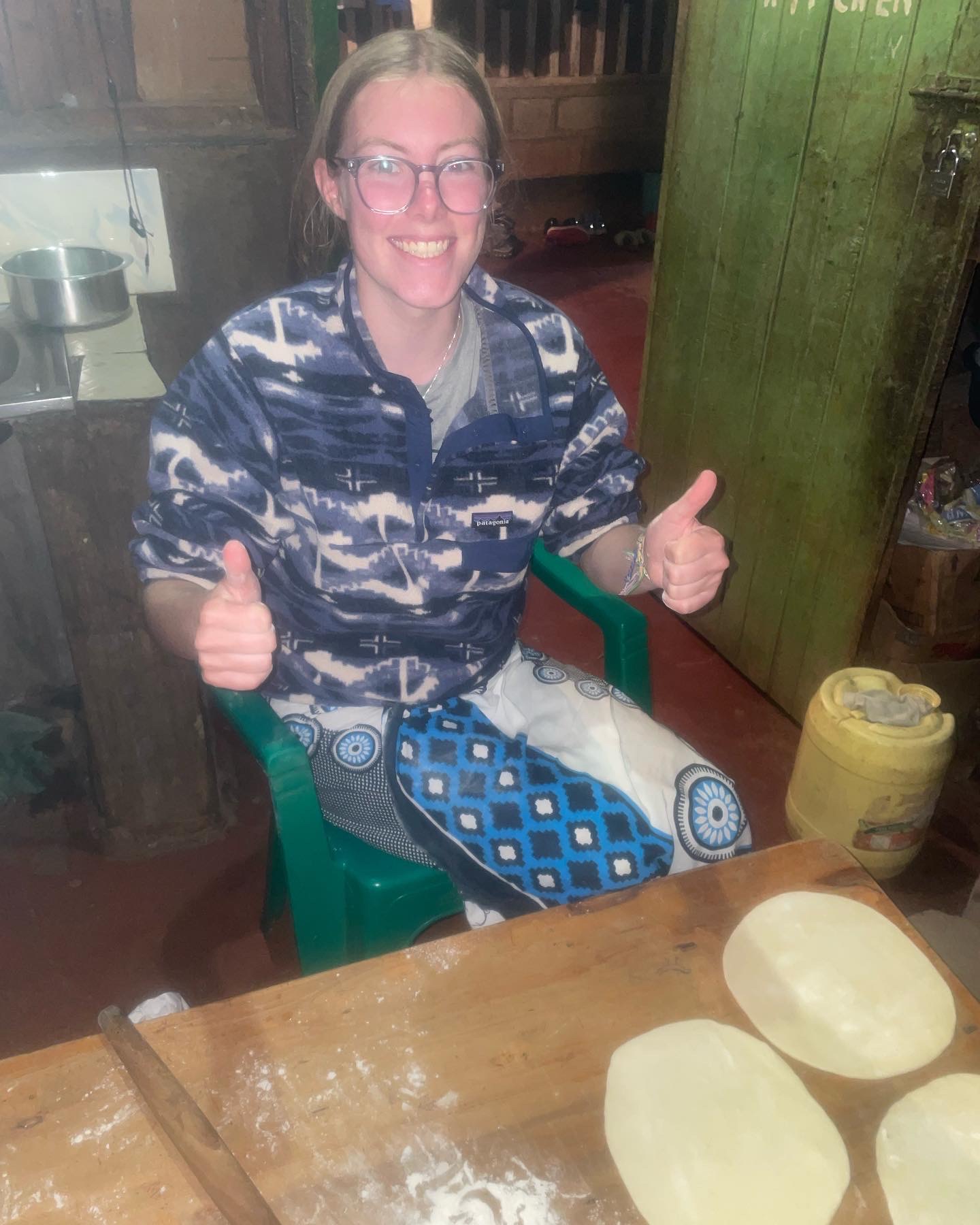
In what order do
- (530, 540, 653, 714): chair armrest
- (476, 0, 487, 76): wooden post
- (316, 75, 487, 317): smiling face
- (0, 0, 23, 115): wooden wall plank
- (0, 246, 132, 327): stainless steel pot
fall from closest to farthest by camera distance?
(316, 75, 487, 317): smiling face, (530, 540, 653, 714): chair armrest, (0, 246, 132, 327): stainless steel pot, (0, 0, 23, 115): wooden wall plank, (476, 0, 487, 76): wooden post

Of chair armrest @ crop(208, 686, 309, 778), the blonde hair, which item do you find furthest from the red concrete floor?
the blonde hair

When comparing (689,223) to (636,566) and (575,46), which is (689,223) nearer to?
(636,566)

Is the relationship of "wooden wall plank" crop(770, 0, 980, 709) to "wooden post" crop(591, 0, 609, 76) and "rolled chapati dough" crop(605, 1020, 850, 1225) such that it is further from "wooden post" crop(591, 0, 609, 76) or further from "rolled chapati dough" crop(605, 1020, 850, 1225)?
"wooden post" crop(591, 0, 609, 76)

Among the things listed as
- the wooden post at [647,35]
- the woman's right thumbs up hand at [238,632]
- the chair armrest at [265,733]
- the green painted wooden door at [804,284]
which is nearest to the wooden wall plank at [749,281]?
the green painted wooden door at [804,284]

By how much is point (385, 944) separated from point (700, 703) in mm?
1542

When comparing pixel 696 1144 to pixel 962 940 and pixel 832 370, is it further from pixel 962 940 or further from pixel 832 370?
pixel 832 370

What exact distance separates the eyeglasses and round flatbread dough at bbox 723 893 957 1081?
3.27 feet

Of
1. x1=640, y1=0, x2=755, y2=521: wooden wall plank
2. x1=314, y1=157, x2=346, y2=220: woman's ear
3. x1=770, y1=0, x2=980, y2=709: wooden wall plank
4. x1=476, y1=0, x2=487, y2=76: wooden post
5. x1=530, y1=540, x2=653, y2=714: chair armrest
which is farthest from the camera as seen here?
x1=476, y1=0, x2=487, y2=76: wooden post

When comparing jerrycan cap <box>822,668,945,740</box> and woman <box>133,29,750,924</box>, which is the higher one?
woman <box>133,29,750,924</box>

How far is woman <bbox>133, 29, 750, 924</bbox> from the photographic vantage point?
1276 mm

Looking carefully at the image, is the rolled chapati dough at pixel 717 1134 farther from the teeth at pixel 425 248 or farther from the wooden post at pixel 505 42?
the wooden post at pixel 505 42

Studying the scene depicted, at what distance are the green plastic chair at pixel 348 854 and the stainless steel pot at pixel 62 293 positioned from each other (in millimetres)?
1066

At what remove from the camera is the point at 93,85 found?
218cm

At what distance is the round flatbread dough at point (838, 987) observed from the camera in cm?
89
